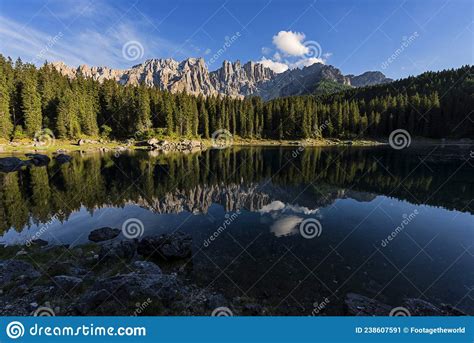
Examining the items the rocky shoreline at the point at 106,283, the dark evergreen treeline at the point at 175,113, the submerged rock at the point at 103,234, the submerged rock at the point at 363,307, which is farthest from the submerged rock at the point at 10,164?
the submerged rock at the point at 363,307

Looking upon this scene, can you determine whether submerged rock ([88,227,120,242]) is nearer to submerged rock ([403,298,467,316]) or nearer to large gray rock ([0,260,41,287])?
large gray rock ([0,260,41,287])

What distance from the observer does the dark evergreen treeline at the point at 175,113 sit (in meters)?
83.4

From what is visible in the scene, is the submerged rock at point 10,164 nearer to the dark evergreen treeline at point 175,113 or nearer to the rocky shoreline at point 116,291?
the dark evergreen treeline at point 175,113

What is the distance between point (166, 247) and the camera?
1614 cm

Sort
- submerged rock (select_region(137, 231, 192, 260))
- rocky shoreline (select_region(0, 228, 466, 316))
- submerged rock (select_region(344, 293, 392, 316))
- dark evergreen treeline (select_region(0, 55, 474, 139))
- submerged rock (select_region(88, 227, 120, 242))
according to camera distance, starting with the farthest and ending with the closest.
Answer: dark evergreen treeline (select_region(0, 55, 474, 139)), submerged rock (select_region(88, 227, 120, 242)), submerged rock (select_region(137, 231, 192, 260)), submerged rock (select_region(344, 293, 392, 316)), rocky shoreline (select_region(0, 228, 466, 316))

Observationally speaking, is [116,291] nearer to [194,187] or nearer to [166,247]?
[166,247]

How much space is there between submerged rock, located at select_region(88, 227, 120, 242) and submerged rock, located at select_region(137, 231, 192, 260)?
3.97 m

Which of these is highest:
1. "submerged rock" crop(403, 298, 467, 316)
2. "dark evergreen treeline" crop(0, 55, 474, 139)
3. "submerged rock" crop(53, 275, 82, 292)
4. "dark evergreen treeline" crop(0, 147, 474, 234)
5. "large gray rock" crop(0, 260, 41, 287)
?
"dark evergreen treeline" crop(0, 55, 474, 139)

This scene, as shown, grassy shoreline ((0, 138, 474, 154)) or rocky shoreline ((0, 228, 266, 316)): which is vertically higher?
grassy shoreline ((0, 138, 474, 154))

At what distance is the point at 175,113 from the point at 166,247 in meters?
103

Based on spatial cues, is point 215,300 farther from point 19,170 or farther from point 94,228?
point 19,170

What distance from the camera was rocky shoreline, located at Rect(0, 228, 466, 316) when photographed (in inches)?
377

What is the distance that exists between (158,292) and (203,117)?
118 meters

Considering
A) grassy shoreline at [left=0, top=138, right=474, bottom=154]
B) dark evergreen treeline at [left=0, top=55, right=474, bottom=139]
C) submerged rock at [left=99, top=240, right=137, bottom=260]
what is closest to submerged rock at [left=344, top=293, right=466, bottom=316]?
submerged rock at [left=99, top=240, right=137, bottom=260]
